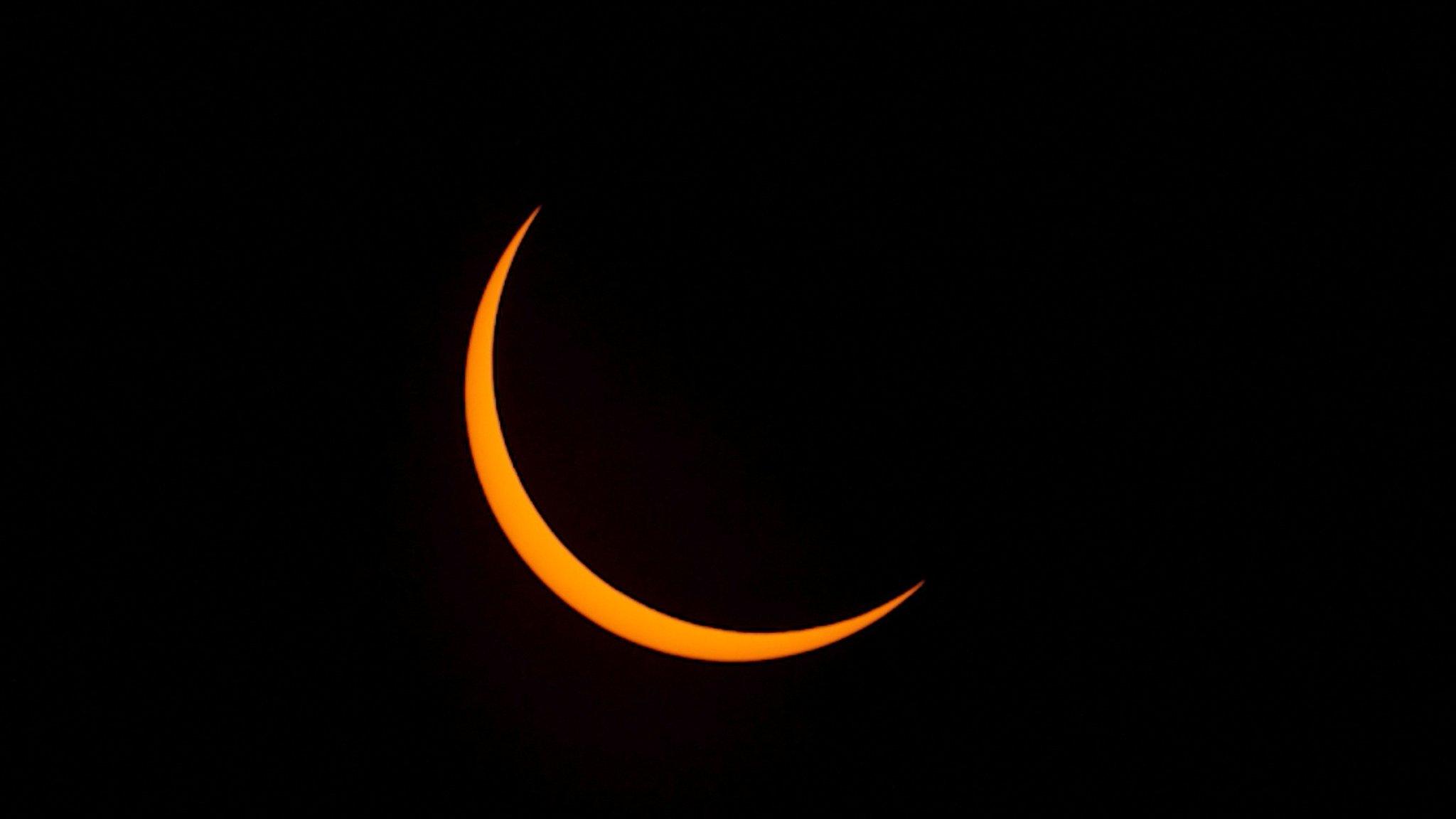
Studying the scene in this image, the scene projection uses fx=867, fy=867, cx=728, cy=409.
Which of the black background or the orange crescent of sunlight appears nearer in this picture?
the orange crescent of sunlight

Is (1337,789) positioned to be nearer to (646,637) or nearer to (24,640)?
(646,637)

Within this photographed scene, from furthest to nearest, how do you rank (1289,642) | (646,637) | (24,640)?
(1289,642) → (24,640) → (646,637)

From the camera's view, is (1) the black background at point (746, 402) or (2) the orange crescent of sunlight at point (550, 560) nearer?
(2) the orange crescent of sunlight at point (550, 560)

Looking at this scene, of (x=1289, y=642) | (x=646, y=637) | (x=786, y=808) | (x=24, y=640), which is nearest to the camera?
(x=646, y=637)

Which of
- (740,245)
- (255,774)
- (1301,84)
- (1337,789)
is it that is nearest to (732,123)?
(740,245)
